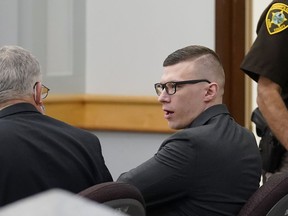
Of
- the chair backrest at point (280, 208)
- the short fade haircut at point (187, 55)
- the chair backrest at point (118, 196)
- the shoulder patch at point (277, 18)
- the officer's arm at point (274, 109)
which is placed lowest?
the chair backrest at point (280, 208)

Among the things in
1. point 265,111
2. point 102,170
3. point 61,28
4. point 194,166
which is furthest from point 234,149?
point 61,28

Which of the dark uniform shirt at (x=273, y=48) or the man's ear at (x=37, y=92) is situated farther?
the dark uniform shirt at (x=273, y=48)

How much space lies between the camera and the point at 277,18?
2607 millimetres

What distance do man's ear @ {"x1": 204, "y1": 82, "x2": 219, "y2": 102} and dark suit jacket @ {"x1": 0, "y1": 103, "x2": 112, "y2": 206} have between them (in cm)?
39

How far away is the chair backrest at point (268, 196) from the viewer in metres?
1.88

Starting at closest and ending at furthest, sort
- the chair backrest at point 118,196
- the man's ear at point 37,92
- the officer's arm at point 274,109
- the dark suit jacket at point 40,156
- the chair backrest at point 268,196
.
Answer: the chair backrest at point 118,196 < the chair backrest at point 268,196 < the dark suit jacket at point 40,156 < the man's ear at point 37,92 < the officer's arm at point 274,109

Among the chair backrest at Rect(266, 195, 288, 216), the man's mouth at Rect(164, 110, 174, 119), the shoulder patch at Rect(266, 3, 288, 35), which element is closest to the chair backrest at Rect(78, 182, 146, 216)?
the chair backrest at Rect(266, 195, 288, 216)

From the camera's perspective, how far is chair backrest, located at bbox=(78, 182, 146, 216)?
1.61 metres

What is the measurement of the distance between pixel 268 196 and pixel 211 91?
49 cm

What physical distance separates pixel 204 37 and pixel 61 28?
1017 mm

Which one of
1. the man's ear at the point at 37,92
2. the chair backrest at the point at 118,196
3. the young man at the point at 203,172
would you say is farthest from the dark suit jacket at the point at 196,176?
the man's ear at the point at 37,92

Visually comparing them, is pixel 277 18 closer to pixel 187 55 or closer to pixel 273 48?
pixel 273 48

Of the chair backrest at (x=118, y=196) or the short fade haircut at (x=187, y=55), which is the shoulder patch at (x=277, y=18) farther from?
the chair backrest at (x=118, y=196)

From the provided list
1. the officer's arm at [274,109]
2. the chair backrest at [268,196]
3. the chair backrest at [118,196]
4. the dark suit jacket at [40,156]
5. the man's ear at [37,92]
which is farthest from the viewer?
the officer's arm at [274,109]
